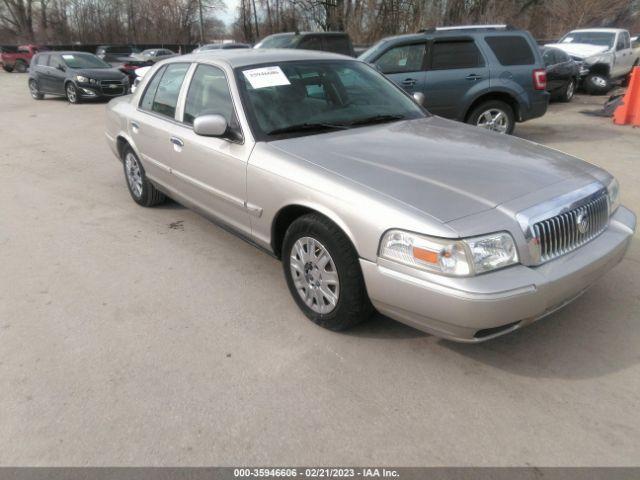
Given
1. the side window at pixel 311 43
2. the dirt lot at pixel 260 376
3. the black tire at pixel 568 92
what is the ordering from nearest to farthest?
the dirt lot at pixel 260 376
the side window at pixel 311 43
the black tire at pixel 568 92

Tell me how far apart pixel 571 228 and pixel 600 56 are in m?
14.6

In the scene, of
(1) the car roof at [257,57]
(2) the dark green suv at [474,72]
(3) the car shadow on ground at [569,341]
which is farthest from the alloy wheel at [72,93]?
(3) the car shadow on ground at [569,341]

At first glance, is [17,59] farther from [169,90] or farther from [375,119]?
[375,119]

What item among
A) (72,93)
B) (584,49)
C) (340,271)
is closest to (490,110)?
(340,271)

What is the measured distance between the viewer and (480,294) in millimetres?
2455

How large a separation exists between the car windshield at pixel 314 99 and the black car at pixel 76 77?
13019 millimetres

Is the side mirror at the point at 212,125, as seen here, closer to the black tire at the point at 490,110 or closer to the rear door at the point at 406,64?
the rear door at the point at 406,64

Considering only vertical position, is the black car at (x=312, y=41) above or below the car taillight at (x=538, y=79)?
above

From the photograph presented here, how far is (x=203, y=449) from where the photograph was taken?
A: 2391 mm

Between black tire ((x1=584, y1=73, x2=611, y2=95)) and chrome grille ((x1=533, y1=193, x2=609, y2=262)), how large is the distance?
13923 mm

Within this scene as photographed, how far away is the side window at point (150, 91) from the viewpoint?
5.09 m

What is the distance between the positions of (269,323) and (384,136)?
153cm

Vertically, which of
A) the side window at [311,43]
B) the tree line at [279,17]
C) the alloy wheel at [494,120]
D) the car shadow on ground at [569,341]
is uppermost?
the tree line at [279,17]

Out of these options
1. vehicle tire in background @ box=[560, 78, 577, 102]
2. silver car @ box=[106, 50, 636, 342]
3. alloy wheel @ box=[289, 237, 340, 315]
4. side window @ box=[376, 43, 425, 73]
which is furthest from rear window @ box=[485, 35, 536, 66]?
alloy wheel @ box=[289, 237, 340, 315]
